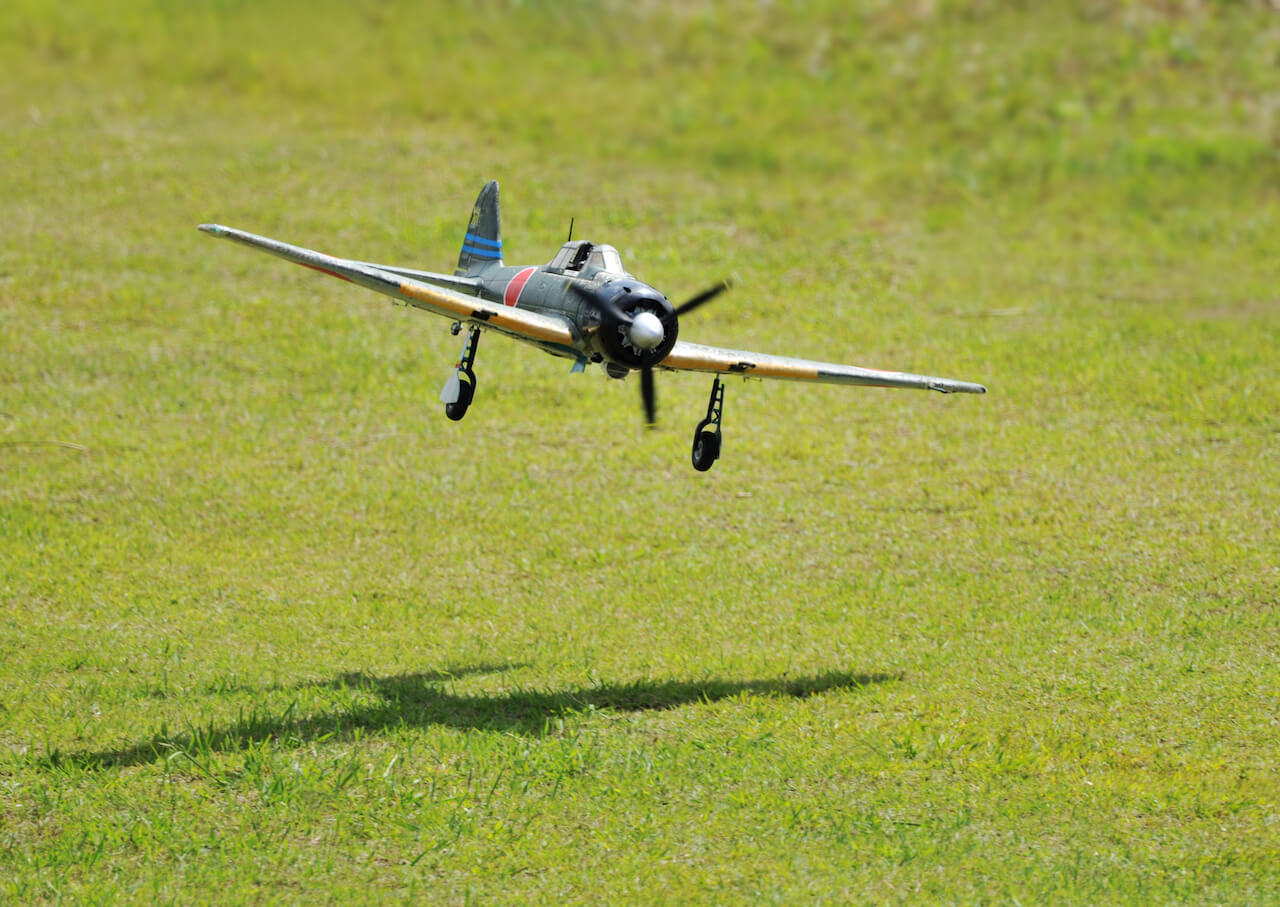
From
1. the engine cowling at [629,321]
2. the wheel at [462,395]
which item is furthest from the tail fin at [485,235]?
the engine cowling at [629,321]

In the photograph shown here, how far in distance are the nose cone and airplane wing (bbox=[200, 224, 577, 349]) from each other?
3.74 feet

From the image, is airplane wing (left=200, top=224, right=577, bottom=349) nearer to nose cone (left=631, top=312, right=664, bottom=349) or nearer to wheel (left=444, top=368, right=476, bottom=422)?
nose cone (left=631, top=312, right=664, bottom=349)

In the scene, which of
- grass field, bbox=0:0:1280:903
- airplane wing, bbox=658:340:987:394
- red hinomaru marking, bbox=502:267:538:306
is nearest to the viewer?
airplane wing, bbox=658:340:987:394

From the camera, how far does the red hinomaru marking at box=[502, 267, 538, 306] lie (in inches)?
817

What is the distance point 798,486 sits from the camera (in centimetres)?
3706

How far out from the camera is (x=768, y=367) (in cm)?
1967

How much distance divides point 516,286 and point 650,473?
17154mm

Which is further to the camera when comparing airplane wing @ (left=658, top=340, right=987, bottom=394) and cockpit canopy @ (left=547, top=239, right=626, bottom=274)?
cockpit canopy @ (left=547, top=239, right=626, bottom=274)

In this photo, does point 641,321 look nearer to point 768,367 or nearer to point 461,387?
point 768,367

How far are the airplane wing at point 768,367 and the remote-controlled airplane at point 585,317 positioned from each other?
0.04 ft

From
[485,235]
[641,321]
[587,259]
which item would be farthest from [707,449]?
[485,235]

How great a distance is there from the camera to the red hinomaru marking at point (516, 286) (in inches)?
817

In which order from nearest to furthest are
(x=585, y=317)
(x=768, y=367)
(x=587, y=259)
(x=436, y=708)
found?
(x=585, y=317) < (x=768, y=367) < (x=587, y=259) < (x=436, y=708)

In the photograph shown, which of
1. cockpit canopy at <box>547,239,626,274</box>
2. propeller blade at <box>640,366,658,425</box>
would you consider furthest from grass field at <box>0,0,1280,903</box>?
cockpit canopy at <box>547,239,626,274</box>
